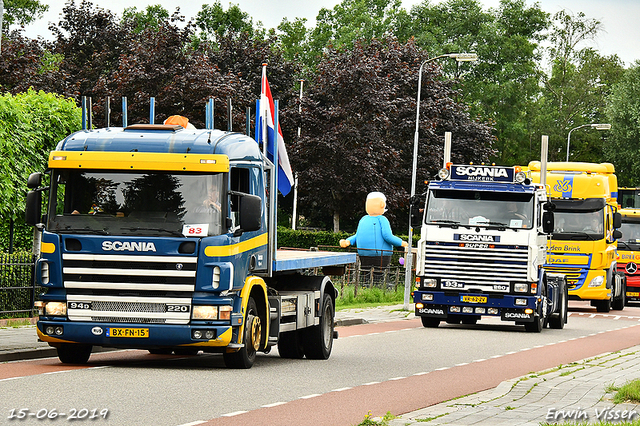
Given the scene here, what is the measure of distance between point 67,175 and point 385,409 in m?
5.00

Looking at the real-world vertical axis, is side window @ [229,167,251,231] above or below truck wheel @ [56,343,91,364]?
above

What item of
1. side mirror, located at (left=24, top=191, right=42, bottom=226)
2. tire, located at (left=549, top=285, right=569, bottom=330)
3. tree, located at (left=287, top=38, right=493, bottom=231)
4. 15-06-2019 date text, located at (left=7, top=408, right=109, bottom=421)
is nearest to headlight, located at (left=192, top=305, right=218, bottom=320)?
side mirror, located at (left=24, top=191, right=42, bottom=226)

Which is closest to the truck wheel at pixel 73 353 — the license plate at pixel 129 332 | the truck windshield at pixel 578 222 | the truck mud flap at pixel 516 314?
the license plate at pixel 129 332

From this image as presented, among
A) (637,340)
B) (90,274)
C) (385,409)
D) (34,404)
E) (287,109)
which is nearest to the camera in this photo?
(34,404)

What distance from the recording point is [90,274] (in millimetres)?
12422

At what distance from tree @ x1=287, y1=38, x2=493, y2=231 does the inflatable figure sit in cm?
1515

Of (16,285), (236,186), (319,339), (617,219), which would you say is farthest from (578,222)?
(236,186)

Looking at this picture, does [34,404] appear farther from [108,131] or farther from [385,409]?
[108,131]

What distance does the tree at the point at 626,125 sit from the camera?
74125 mm

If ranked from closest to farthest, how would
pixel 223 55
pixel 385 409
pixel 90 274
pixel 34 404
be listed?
pixel 34 404 → pixel 385 409 → pixel 90 274 → pixel 223 55

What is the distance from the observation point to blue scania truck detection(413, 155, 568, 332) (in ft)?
73.5

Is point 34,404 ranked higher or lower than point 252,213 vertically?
lower

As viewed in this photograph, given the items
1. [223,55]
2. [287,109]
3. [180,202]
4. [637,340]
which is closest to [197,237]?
[180,202]

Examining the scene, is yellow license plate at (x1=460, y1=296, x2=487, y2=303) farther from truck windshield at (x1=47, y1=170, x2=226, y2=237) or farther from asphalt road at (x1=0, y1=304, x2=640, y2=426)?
truck windshield at (x1=47, y1=170, x2=226, y2=237)
